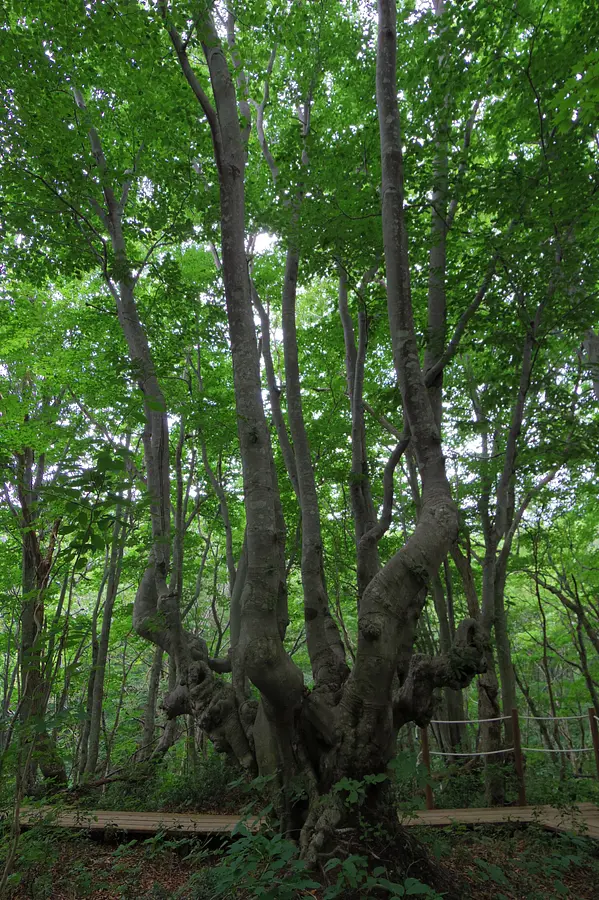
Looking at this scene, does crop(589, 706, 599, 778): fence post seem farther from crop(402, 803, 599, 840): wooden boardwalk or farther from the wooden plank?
the wooden plank

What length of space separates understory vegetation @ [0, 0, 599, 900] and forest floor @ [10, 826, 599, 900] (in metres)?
0.04

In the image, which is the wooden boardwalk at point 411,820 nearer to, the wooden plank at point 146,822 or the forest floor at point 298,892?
the wooden plank at point 146,822

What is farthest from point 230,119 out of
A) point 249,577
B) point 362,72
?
point 362,72

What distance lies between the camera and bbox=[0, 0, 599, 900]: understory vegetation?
11.8 ft

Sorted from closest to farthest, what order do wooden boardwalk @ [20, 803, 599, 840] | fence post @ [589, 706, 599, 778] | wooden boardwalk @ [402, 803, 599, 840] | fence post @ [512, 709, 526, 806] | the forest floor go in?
the forest floor
wooden boardwalk @ [402, 803, 599, 840]
wooden boardwalk @ [20, 803, 599, 840]
fence post @ [512, 709, 526, 806]
fence post @ [589, 706, 599, 778]

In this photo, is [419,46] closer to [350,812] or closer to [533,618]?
[350,812]

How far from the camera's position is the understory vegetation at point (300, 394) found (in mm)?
3586

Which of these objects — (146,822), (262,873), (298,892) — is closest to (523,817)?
(298,892)

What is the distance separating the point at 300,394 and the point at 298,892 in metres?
5.17

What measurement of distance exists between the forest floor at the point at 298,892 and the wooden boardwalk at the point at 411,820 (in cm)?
14

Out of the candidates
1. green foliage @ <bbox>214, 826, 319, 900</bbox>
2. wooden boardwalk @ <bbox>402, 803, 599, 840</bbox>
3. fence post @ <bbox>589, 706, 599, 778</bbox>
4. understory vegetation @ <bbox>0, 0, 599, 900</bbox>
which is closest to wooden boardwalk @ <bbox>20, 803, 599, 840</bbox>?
wooden boardwalk @ <bbox>402, 803, 599, 840</bbox>

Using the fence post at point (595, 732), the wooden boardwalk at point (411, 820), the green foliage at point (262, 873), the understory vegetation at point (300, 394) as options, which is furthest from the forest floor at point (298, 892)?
the fence post at point (595, 732)

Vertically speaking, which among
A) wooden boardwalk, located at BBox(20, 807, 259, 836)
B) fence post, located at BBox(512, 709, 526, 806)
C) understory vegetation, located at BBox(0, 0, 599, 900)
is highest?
understory vegetation, located at BBox(0, 0, 599, 900)

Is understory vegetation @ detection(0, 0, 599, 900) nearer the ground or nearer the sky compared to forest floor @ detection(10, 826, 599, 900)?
nearer the sky
